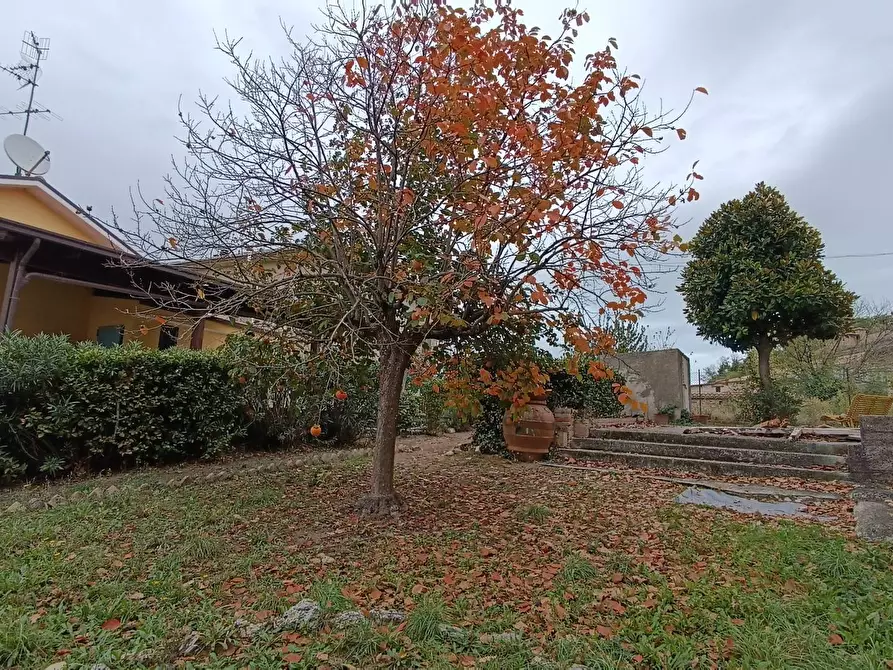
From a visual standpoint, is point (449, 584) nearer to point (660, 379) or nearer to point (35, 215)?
point (660, 379)

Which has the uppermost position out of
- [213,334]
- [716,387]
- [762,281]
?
[762,281]

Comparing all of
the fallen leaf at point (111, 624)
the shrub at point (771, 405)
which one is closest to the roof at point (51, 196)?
the fallen leaf at point (111, 624)

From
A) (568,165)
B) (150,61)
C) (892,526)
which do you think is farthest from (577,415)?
(150,61)

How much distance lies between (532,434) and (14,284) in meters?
8.64

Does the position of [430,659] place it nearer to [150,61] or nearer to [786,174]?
[150,61]

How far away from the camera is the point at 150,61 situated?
547cm

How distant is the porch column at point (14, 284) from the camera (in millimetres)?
7504

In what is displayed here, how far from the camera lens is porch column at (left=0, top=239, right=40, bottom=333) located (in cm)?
750

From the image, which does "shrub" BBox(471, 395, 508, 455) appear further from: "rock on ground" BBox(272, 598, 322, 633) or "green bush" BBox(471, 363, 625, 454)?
"rock on ground" BBox(272, 598, 322, 633)

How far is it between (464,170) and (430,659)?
377 centimetres

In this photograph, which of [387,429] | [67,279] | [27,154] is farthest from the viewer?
[27,154]

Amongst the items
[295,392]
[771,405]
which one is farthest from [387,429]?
[771,405]

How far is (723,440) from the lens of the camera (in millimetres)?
7621

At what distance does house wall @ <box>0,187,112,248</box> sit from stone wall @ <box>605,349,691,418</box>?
492 inches
